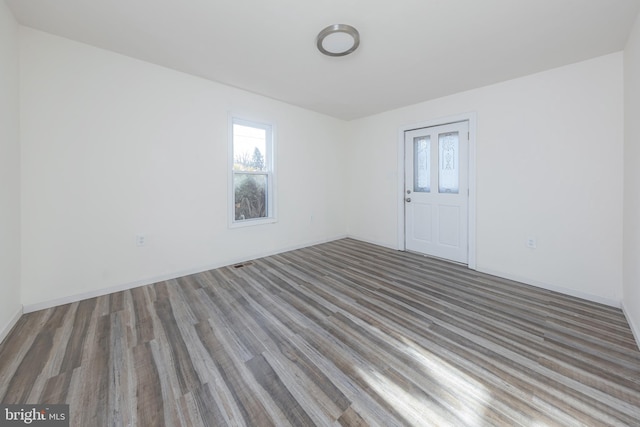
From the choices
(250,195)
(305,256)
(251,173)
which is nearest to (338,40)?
(251,173)

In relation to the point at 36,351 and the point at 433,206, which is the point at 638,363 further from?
the point at 36,351

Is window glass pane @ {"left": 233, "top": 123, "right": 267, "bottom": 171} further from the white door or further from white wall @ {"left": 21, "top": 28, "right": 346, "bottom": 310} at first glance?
the white door

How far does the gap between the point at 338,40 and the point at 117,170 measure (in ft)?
8.66

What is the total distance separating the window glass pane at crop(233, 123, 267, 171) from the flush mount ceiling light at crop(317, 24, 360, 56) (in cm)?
181

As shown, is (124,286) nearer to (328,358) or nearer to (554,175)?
(328,358)

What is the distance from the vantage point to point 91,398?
1.35 metres

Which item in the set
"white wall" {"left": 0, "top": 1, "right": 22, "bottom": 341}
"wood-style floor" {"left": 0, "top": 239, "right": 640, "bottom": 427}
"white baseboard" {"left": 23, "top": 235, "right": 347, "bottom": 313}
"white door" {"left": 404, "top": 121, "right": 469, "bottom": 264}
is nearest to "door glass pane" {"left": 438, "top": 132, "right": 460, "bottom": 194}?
"white door" {"left": 404, "top": 121, "right": 469, "bottom": 264}

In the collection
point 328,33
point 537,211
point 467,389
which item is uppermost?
point 328,33

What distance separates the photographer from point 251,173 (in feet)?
12.5

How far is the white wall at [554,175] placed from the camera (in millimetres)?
2449

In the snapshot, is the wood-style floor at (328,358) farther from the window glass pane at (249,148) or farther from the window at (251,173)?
the window glass pane at (249,148)

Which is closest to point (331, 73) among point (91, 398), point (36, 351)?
point (91, 398)

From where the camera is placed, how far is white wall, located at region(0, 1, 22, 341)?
1.88m

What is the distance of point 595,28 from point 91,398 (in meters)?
4.48
